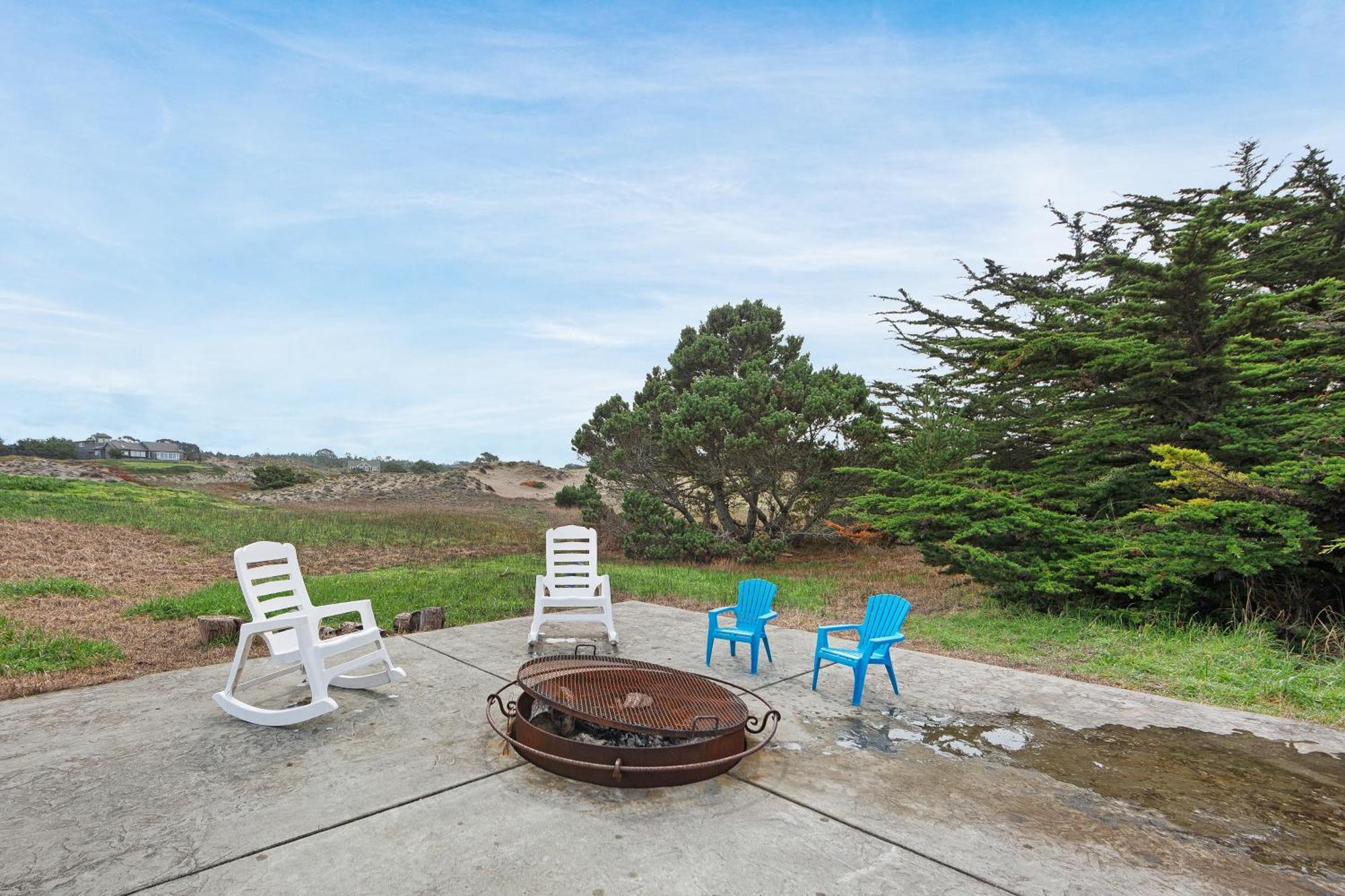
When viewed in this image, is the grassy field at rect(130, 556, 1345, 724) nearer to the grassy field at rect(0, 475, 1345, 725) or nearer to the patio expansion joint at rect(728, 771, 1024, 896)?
the grassy field at rect(0, 475, 1345, 725)

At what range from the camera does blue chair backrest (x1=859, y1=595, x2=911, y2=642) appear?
4113 mm

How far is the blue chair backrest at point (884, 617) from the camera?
4113 mm

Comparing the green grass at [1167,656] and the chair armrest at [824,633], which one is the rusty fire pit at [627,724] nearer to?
the chair armrest at [824,633]

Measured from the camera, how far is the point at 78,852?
218 cm

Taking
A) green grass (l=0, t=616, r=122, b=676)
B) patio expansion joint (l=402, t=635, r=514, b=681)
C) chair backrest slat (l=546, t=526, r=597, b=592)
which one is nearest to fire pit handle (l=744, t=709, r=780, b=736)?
patio expansion joint (l=402, t=635, r=514, b=681)

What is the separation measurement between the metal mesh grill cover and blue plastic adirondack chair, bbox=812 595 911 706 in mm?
859

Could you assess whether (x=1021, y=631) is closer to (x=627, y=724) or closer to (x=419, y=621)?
(x=627, y=724)

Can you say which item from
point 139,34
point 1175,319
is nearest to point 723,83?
point 1175,319

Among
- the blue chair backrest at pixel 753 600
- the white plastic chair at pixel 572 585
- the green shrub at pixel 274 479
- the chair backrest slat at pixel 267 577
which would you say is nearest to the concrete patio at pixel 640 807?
the chair backrest slat at pixel 267 577

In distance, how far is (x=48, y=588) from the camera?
7.42m

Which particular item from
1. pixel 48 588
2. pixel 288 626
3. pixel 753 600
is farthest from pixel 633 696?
pixel 48 588

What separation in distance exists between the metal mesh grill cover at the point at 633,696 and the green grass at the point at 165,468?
46.1 m

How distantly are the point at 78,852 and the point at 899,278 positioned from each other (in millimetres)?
13641

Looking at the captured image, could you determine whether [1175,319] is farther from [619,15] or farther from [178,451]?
[178,451]
